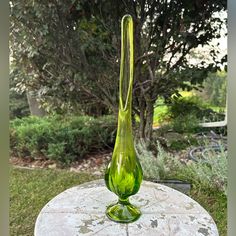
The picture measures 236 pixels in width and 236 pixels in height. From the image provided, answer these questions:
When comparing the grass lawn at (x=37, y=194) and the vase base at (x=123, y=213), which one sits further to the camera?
the grass lawn at (x=37, y=194)

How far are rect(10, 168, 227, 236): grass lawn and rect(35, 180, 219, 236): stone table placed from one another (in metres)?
0.39

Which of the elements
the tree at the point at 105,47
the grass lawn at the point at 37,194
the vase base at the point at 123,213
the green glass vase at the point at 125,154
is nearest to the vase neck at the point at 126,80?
the green glass vase at the point at 125,154

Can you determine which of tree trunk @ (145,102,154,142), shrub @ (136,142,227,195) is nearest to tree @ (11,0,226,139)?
tree trunk @ (145,102,154,142)

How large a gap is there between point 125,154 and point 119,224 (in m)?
0.22

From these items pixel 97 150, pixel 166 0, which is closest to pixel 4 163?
pixel 97 150

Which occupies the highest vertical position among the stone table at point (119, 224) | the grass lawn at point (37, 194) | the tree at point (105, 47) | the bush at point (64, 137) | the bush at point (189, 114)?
the tree at point (105, 47)

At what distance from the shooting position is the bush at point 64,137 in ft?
5.00

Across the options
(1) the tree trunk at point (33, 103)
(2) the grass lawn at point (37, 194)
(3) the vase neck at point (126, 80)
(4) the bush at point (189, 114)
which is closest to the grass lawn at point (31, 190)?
(2) the grass lawn at point (37, 194)

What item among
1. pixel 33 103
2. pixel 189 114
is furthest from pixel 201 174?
pixel 33 103

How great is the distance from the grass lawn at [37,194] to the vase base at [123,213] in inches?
22.3

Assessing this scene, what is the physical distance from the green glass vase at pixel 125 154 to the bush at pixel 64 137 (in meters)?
0.59

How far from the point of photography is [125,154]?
0.95 metres

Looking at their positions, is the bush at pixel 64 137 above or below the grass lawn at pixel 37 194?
above

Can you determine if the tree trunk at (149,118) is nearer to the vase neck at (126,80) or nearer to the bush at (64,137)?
the bush at (64,137)
